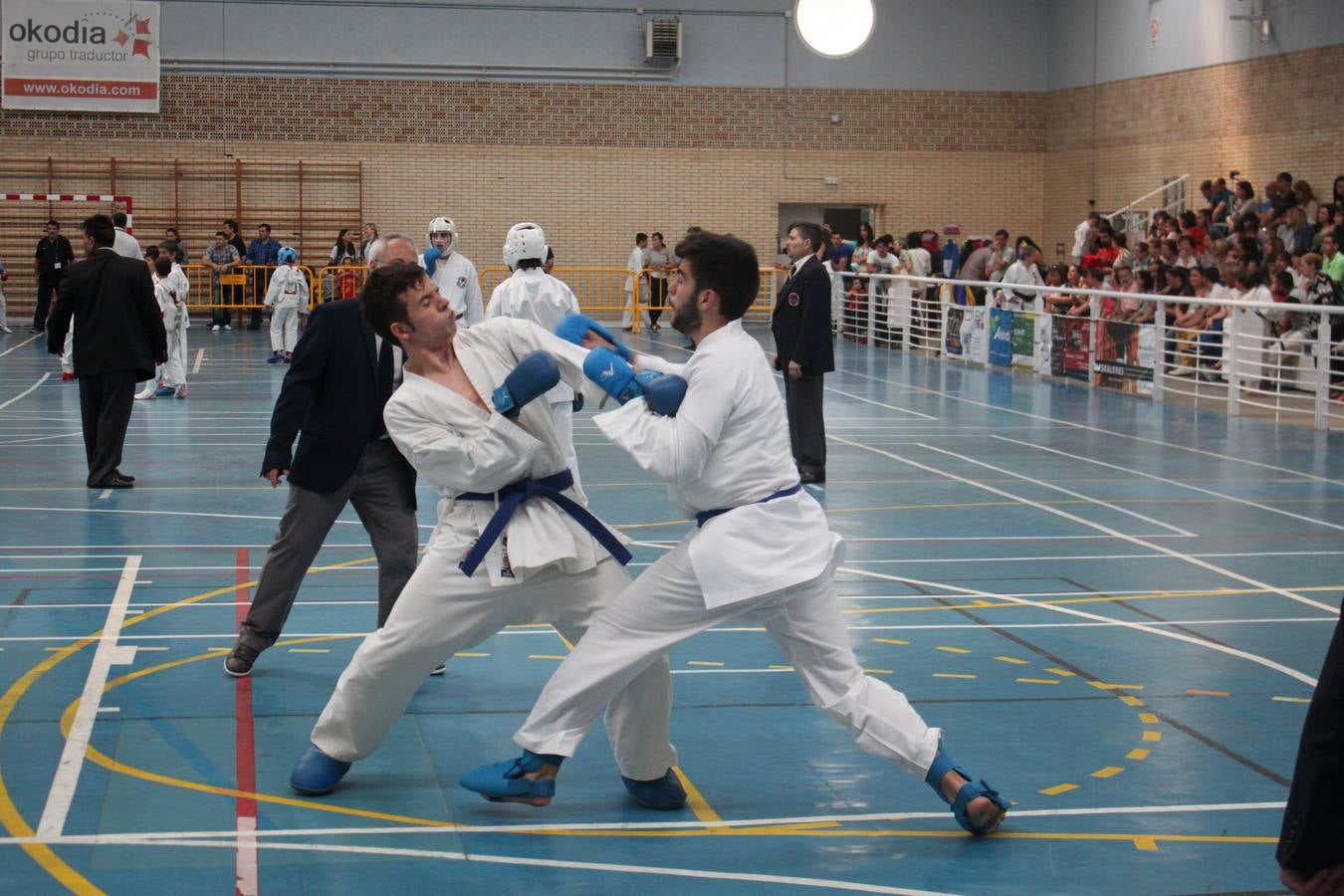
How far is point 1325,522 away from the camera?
11406mm

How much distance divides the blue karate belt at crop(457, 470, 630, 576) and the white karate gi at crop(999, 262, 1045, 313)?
18.3m

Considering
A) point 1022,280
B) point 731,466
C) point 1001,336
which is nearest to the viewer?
point 731,466

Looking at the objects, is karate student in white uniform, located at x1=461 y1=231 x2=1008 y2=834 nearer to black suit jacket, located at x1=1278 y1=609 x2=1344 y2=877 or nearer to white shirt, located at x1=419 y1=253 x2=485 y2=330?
black suit jacket, located at x1=1278 y1=609 x2=1344 y2=877

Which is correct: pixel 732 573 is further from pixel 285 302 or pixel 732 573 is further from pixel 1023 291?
Answer: pixel 1023 291

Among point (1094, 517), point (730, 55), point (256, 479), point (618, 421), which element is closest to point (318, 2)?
point (730, 55)

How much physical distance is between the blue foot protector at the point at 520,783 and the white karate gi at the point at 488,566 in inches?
11.1

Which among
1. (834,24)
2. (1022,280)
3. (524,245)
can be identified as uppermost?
(834,24)

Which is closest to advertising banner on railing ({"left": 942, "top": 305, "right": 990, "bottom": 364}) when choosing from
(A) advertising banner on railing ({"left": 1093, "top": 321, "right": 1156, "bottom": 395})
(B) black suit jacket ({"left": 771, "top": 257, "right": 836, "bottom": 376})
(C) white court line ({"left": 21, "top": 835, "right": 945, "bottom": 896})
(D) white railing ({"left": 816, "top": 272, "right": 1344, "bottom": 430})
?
(D) white railing ({"left": 816, "top": 272, "right": 1344, "bottom": 430})

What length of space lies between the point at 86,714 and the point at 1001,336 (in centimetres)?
1948

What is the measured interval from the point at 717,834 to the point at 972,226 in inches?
1325

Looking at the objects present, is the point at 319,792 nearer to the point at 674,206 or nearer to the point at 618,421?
the point at 618,421

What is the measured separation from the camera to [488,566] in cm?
518

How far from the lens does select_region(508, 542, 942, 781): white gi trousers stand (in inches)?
197

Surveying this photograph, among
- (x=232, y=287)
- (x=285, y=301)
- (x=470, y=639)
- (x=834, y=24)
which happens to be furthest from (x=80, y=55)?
(x=470, y=639)
